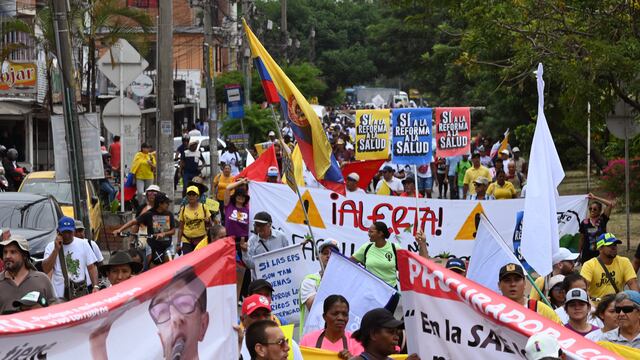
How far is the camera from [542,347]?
5.65 metres

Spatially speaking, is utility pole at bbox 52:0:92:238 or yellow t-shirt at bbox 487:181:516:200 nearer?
utility pole at bbox 52:0:92:238

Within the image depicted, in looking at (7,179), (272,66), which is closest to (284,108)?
(272,66)

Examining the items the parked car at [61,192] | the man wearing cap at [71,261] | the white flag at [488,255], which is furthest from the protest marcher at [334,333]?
the parked car at [61,192]

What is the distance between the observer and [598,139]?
32438 millimetres

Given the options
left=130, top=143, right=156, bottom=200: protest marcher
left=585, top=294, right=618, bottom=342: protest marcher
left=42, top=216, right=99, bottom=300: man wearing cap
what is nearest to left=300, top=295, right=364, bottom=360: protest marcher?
left=585, top=294, right=618, bottom=342: protest marcher

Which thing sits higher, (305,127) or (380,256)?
(305,127)

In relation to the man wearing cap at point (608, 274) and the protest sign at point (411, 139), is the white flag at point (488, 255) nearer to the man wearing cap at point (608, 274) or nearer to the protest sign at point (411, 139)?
the man wearing cap at point (608, 274)

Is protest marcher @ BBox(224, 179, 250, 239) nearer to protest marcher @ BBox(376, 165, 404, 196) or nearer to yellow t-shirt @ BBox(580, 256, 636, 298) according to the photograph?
yellow t-shirt @ BBox(580, 256, 636, 298)

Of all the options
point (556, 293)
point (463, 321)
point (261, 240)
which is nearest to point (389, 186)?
point (261, 240)

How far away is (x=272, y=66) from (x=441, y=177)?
19.2m

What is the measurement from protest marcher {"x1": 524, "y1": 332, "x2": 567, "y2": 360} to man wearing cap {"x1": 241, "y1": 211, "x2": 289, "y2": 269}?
25.4 ft

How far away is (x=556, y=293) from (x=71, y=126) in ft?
23.4

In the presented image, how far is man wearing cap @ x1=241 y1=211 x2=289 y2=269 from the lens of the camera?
13430 mm

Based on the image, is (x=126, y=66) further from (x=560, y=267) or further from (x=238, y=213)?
(x=560, y=267)
